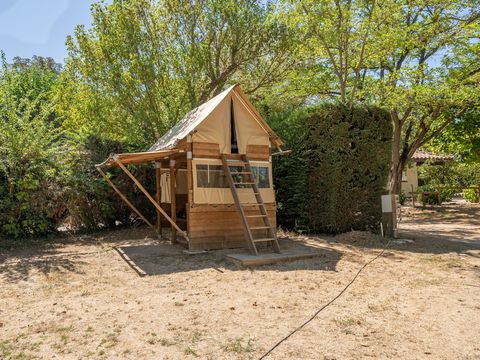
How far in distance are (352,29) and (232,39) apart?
4342 millimetres

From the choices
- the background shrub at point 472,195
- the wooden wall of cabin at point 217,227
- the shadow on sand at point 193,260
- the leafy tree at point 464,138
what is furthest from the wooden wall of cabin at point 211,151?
the background shrub at point 472,195

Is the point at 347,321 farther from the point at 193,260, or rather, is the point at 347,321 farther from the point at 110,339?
the point at 193,260

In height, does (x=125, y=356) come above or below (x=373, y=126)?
below

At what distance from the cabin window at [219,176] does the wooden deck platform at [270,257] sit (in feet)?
5.88

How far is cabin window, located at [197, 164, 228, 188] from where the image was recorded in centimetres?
847

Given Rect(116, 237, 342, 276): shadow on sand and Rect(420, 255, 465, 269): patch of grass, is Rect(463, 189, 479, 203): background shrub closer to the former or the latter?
Rect(420, 255, 465, 269): patch of grass

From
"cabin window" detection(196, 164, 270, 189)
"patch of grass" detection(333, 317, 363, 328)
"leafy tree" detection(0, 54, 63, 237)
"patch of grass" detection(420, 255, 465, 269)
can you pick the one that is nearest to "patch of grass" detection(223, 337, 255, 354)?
"patch of grass" detection(333, 317, 363, 328)

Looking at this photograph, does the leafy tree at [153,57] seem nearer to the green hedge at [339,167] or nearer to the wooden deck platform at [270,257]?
the green hedge at [339,167]

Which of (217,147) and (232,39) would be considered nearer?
(217,147)

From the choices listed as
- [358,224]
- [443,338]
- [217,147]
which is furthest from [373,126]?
[443,338]

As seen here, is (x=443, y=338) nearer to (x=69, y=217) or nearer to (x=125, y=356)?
(x=125, y=356)

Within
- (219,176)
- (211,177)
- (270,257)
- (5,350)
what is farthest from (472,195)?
(5,350)

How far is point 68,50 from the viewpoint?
12320 mm

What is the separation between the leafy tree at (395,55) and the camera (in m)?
12.8
